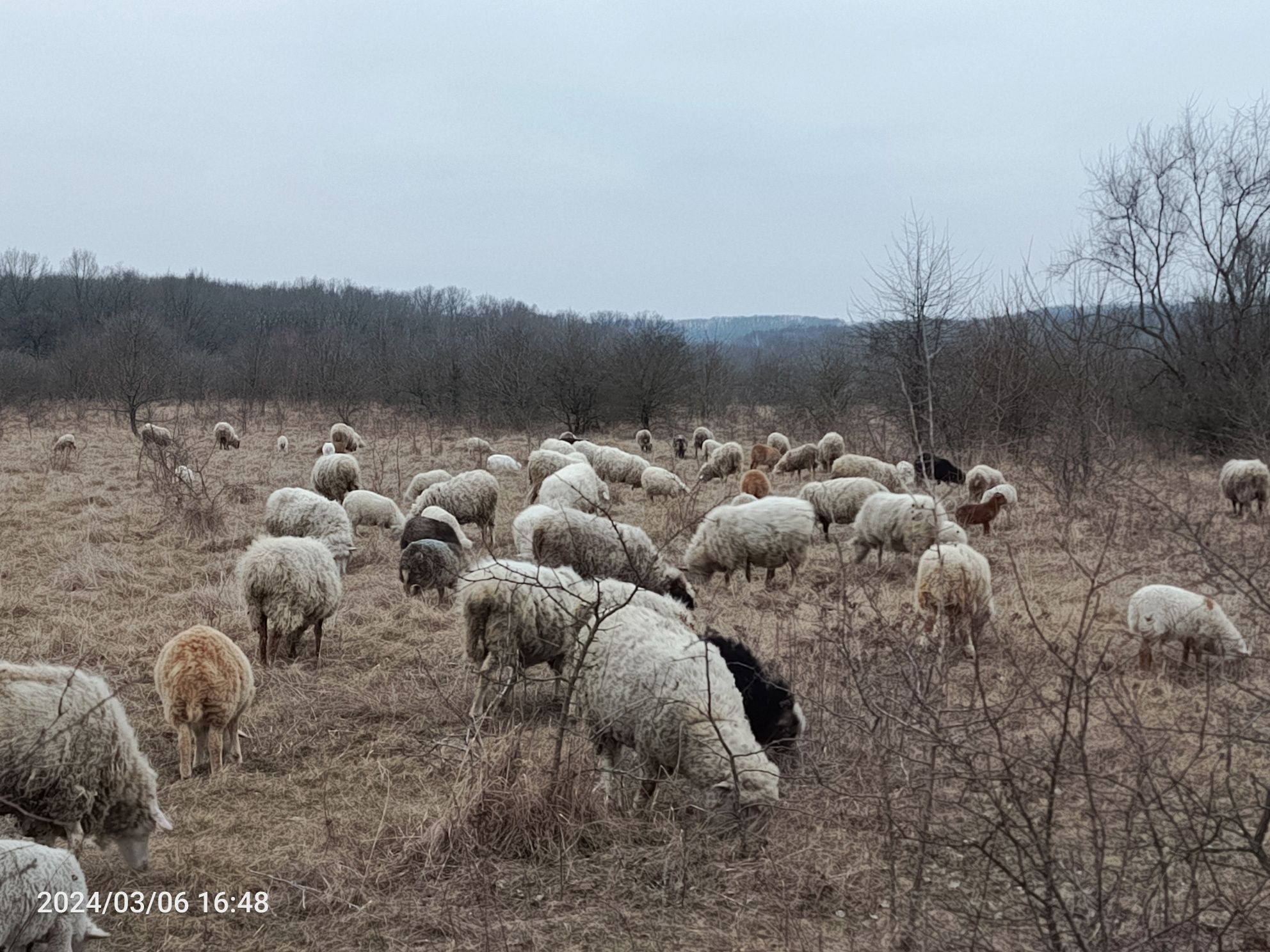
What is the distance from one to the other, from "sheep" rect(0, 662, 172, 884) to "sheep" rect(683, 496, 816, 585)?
6.65 metres

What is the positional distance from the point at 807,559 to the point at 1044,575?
8.95 ft

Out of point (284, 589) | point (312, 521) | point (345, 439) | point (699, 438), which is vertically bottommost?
point (284, 589)

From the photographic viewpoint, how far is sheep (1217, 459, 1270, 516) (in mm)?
12469

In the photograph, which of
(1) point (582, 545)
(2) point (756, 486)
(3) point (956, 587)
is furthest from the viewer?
(2) point (756, 486)

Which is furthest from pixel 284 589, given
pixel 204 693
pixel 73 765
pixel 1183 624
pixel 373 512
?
pixel 1183 624

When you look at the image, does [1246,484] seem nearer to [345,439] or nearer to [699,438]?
[699,438]

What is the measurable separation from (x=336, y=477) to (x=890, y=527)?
8814 millimetres

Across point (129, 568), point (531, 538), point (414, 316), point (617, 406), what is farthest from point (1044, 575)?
point (414, 316)

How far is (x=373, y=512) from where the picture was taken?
1229 cm

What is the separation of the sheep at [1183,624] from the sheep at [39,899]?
6.68m

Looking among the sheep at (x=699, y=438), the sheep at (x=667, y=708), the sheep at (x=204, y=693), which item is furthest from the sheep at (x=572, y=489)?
the sheep at (x=699, y=438)

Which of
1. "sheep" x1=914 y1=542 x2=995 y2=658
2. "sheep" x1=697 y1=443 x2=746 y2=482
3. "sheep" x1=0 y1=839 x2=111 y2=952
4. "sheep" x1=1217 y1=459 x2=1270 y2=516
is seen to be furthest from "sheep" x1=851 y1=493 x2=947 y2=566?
→ "sheep" x1=0 y1=839 x2=111 y2=952

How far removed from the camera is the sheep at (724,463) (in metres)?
18.2

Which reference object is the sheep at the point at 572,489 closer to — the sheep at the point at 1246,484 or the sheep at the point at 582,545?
the sheep at the point at 582,545
